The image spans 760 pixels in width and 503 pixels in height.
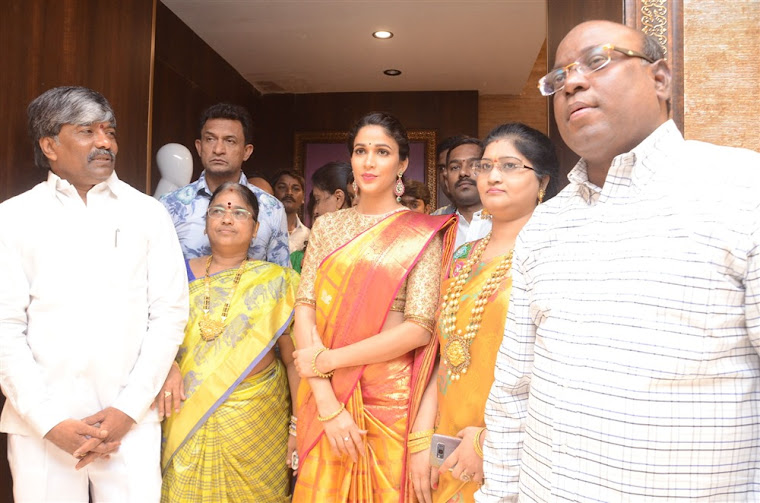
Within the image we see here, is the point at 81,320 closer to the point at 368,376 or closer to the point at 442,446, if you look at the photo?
the point at 368,376

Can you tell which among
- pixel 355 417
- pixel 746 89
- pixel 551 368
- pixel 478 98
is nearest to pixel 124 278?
pixel 355 417

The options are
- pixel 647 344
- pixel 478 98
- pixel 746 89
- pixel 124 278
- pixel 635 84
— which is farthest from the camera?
pixel 478 98

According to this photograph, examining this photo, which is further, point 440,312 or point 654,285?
point 440,312

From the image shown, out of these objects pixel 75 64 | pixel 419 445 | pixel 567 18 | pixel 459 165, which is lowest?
pixel 419 445

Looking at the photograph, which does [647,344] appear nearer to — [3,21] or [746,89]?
[746,89]

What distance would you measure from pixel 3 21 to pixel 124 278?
1240 mm

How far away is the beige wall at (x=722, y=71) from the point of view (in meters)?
1.93

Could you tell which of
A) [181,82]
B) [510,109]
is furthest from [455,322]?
[510,109]

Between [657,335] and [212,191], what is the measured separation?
2.49m

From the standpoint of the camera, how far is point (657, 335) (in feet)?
3.51

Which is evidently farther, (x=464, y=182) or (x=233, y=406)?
(x=464, y=182)

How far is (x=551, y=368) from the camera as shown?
123 cm

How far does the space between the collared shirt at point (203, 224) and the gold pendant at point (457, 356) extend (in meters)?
1.40

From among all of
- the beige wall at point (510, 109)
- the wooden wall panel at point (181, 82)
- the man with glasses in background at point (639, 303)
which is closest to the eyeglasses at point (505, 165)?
the man with glasses in background at point (639, 303)
